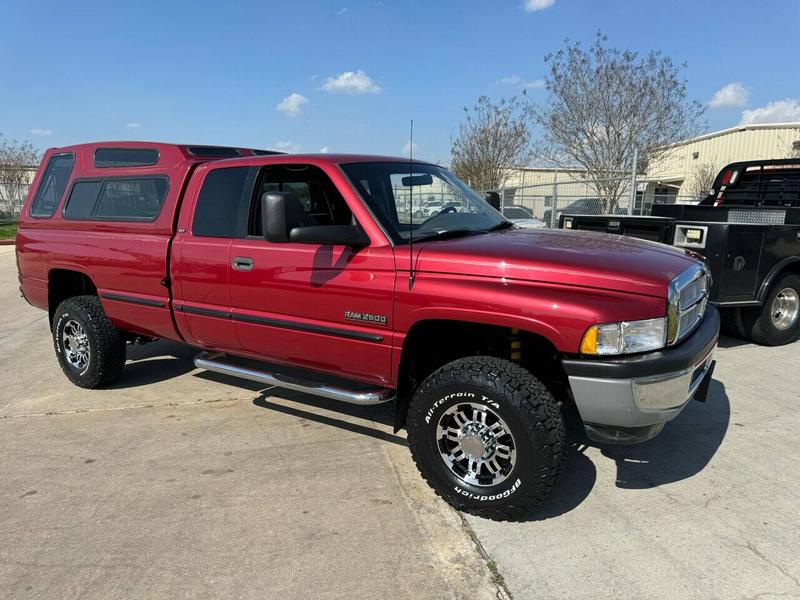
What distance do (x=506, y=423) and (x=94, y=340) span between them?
3.66m

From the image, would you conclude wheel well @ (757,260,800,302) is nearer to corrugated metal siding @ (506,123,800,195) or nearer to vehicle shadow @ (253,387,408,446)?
vehicle shadow @ (253,387,408,446)

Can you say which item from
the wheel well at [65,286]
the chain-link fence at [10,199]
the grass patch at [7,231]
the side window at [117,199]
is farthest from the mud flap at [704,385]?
the chain-link fence at [10,199]

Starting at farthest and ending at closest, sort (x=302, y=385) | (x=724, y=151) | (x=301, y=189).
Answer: (x=724, y=151) < (x=301, y=189) < (x=302, y=385)

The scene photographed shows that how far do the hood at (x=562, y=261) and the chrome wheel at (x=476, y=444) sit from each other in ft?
2.40

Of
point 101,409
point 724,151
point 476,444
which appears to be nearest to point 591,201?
point 101,409

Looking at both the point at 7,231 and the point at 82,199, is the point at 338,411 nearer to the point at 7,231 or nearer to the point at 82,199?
the point at 82,199

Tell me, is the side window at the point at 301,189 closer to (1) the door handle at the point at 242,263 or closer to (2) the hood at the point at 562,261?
(1) the door handle at the point at 242,263

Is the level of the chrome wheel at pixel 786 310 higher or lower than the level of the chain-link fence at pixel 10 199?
lower

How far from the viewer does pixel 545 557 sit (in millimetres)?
2725

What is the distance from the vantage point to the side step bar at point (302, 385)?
3.41 meters

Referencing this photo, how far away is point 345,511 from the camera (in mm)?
3125

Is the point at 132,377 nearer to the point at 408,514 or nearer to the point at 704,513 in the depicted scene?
the point at 408,514

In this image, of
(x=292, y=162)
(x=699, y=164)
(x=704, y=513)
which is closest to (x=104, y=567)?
(x=292, y=162)

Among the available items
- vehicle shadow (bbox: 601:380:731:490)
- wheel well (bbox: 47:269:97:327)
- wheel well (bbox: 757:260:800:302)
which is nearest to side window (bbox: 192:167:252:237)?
wheel well (bbox: 47:269:97:327)
